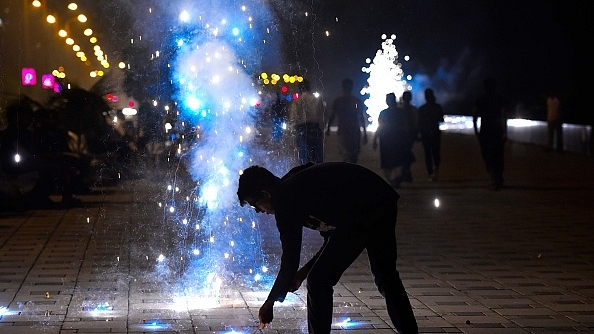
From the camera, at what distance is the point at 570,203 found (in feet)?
52.0

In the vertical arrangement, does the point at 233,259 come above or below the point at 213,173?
below

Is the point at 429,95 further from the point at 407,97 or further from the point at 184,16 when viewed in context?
the point at 184,16

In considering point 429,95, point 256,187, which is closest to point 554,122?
point 429,95

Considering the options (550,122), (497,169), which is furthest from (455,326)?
(550,122)

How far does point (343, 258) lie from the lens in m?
5.67

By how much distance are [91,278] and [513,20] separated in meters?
46.4

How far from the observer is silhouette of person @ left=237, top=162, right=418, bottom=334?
17.8 feet

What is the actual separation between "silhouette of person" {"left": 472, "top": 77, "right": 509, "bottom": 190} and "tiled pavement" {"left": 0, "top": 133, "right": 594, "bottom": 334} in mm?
1063

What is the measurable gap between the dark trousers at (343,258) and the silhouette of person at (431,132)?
47.2 ft

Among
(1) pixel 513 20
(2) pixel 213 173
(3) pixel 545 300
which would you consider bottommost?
(3) pixel 545 300

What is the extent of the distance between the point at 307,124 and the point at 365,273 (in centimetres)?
313

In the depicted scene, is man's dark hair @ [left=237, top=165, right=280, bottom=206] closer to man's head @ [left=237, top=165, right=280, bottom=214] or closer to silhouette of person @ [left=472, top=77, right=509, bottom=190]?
man's head @ [left=237, top=165, right=280, bottom=214]

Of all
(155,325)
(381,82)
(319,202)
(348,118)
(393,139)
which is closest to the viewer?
(319,202)

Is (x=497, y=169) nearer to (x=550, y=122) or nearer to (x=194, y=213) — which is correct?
(x=194, y=213)
